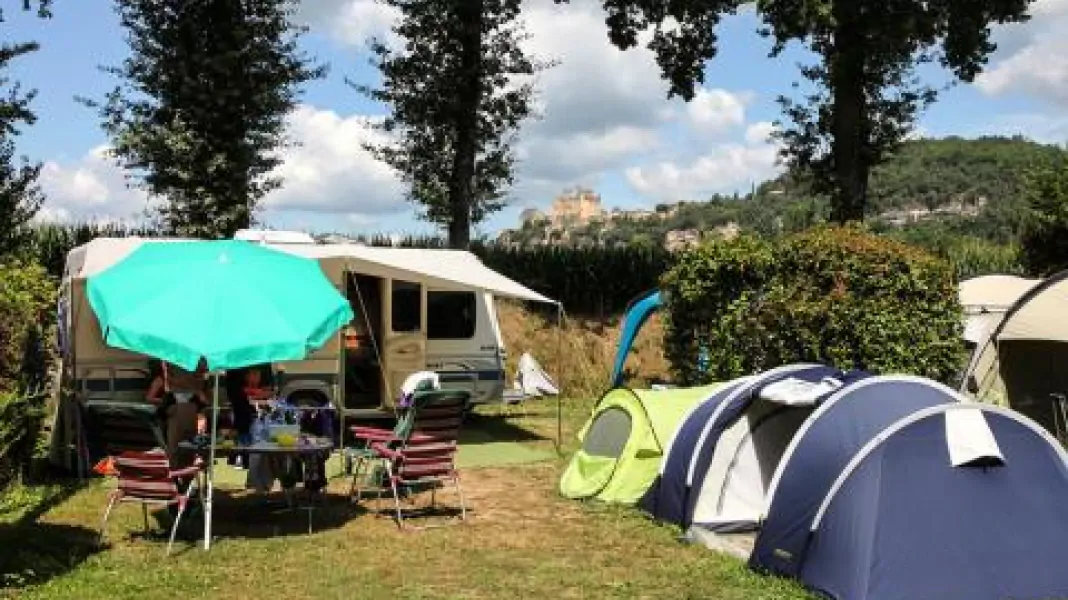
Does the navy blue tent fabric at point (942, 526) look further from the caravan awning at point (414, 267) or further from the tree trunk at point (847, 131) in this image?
the tree trunk at point (847, 131)

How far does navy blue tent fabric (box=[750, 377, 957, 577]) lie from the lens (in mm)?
6680

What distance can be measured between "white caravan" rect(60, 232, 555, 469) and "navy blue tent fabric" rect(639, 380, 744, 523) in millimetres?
4254

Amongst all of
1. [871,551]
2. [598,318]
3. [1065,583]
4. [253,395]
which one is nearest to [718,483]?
[871,551]

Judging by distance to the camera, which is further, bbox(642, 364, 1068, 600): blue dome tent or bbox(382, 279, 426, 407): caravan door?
bbox(382, 279, 426, 407): caravan door

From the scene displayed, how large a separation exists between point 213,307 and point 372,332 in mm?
6105

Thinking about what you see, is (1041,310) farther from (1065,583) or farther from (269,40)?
(269,40)

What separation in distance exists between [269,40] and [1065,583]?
56.1 ft

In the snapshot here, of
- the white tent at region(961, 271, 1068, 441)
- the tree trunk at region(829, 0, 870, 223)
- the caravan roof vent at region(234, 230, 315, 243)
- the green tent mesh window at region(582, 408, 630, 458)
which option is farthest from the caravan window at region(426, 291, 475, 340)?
the tree trunk at region(829, 0, 870, 223)

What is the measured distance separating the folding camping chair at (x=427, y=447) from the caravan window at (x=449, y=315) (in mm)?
4806

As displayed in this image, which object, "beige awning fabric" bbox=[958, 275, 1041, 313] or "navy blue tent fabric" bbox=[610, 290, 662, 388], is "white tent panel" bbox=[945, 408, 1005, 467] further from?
"navy blue tent fabric" bbox=[610, 290, 662, 388]

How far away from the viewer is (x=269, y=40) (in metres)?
19.8

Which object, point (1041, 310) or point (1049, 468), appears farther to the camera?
point (1041, 310)

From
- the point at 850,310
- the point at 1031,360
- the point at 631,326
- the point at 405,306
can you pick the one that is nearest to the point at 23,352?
the point at 405,306

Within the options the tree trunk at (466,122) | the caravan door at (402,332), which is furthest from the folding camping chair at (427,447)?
the tree trunk at (466,122)
